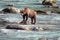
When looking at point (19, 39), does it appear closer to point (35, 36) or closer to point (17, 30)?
point (35, 36)

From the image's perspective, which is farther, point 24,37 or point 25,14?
point 25,14

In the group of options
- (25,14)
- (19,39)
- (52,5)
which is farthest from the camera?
(52,5)

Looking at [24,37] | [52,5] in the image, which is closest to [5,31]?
[24,37]

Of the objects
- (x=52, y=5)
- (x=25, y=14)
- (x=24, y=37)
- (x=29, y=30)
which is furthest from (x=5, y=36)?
(x=52, y=5)

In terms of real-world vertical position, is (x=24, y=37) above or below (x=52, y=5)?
above

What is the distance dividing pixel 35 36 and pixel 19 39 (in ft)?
4.48

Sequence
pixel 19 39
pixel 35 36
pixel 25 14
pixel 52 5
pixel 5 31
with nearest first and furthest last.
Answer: pixel 19 39
pixel 35 36
pixel 5 31
pixel 25 14
pixel 52 5

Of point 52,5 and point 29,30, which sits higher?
point 29,30

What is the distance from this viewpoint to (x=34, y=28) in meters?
20.2

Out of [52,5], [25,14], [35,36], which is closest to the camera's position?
[35,36]

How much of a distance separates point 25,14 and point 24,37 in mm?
5236

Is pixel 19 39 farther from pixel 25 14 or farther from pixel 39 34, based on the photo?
pixel 25 14

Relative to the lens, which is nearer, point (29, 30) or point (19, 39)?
point (19, 39)

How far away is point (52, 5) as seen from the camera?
46.4 metres
